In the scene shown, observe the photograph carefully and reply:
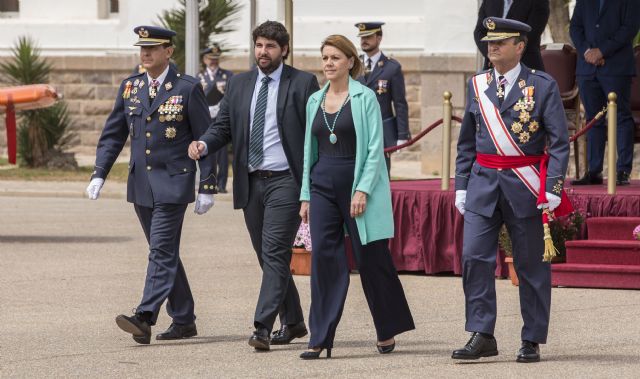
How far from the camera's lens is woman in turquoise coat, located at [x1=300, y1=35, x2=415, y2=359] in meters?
8.84

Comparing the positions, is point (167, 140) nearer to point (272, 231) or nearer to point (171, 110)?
point (171, 110)

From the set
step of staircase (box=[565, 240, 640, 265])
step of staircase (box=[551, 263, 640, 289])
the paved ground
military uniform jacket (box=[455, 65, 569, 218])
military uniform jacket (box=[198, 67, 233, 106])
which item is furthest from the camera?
military uniform jacket (box=[198, 67, 233, 106])

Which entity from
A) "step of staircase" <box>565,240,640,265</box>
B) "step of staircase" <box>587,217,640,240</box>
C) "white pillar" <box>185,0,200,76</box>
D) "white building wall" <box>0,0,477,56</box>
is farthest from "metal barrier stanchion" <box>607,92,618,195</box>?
"white building wall" <box>0,0,477,56</box>

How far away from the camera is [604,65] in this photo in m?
13.4

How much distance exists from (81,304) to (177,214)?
67.9 inches

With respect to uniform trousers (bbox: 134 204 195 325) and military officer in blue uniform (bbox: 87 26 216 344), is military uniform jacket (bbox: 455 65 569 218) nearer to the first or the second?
military officer in blue uniform (bbox: 87 26 216 344)

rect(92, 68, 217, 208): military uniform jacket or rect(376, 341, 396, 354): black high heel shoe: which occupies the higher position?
rect(92, 68, 217, 208): military uniform jacket

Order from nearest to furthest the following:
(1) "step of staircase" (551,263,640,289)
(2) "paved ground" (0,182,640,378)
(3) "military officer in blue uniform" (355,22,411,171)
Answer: (2) "paved ground" (0,182,640,378), (1) "step of staircase" (551,263,640,289), (3) "military officer in blue uniform" (355,22,411,171)

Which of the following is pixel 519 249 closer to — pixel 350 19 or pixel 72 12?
pixel 350 19

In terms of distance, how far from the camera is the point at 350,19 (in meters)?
26.4

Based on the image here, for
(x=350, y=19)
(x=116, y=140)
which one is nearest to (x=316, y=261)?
(x=116, y=140)

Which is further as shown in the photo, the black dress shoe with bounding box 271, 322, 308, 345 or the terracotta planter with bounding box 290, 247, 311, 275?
the terracotta planter with bounding box 290, 247, 311, 275

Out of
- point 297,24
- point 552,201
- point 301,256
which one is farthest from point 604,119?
point 297,24

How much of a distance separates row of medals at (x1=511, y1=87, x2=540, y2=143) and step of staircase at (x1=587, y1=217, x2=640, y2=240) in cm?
344
